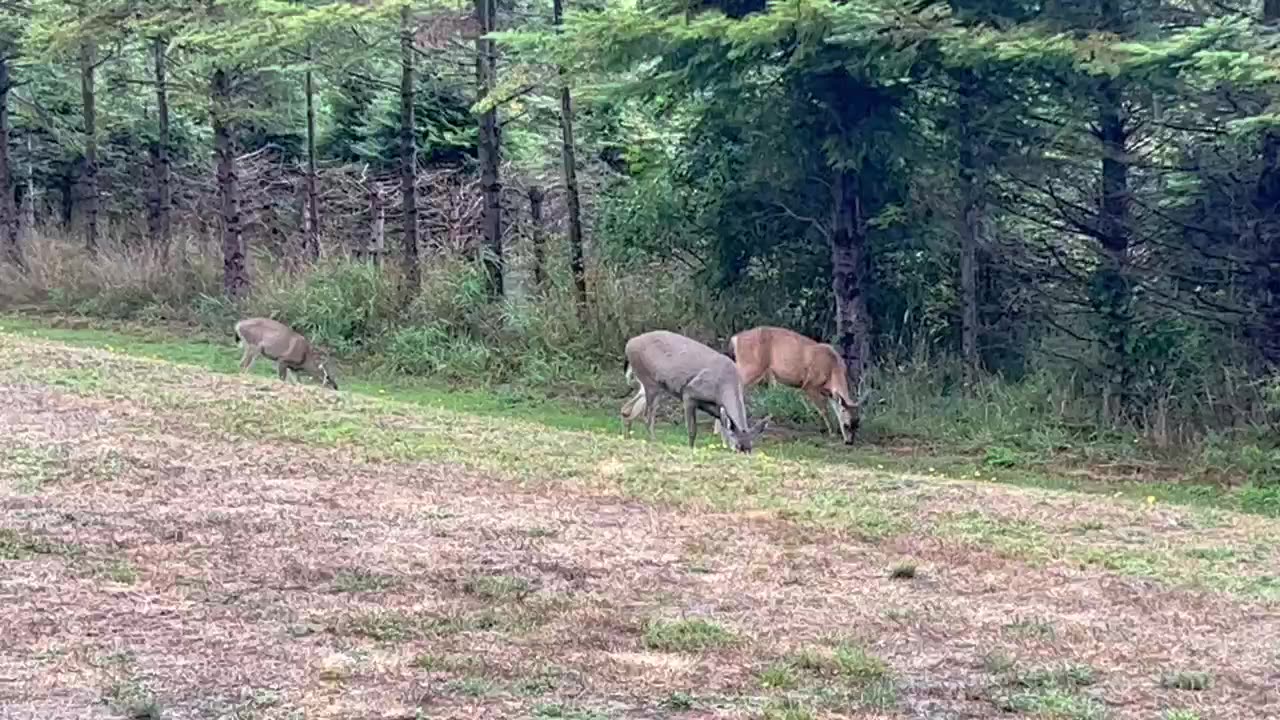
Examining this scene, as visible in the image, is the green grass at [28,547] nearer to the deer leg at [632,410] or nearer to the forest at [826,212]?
the deer leg at [632,410]

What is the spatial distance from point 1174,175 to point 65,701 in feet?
40.2

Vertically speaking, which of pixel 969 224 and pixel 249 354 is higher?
pixel 969 224

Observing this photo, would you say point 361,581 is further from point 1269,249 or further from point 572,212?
point 572,212

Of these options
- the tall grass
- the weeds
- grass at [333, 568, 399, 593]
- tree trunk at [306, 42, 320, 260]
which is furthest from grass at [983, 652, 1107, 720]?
tree trunk at [306, 42, 320, 260]

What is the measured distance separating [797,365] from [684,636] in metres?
9.68

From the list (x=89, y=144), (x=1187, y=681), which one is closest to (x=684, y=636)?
(x=1187, y=681)

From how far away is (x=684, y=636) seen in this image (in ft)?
19.5

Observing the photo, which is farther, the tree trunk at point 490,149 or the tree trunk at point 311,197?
the tree trunk at point 311,197

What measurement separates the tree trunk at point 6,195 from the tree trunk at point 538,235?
7.24 m

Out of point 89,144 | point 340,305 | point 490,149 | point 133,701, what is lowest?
point 133,701

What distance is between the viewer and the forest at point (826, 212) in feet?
45.6

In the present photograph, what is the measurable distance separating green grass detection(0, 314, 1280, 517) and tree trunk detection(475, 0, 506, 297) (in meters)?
1.93

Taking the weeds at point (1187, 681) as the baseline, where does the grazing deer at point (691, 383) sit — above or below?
above

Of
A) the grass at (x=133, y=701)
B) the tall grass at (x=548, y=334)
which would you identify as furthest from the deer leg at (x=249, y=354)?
the grass at (x=133, y=701)
